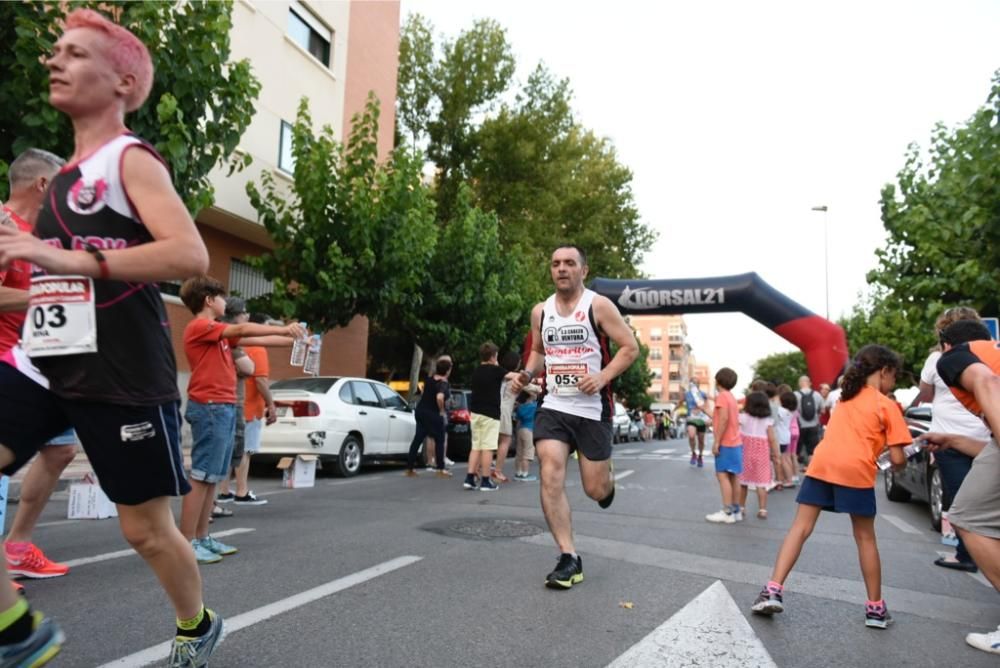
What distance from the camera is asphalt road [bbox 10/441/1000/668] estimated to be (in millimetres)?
3342

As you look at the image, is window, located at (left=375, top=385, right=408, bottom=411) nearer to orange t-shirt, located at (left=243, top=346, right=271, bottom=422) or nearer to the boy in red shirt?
orange t-shirt, located at (left=243, top=346, right=271, bottom=422)

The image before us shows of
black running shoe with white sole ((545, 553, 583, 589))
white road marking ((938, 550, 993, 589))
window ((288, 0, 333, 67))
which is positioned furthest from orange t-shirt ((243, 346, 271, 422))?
window ((288, 0, 333, 67))

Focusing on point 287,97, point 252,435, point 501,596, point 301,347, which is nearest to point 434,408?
point 252,435

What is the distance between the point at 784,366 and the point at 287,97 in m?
92.9

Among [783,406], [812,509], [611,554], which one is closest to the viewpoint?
[812,509]

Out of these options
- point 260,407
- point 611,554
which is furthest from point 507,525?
point 260,407

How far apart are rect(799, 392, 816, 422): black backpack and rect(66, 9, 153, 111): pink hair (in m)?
14.2

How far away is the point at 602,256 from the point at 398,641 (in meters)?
29.7

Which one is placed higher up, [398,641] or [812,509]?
[812,509]

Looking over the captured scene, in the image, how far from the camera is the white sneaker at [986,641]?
3.66m

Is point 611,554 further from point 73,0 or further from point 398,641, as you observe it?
point 73,0

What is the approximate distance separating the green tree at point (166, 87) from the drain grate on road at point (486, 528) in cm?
557

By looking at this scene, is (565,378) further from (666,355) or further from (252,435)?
(666,355)

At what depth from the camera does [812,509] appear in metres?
4.25
